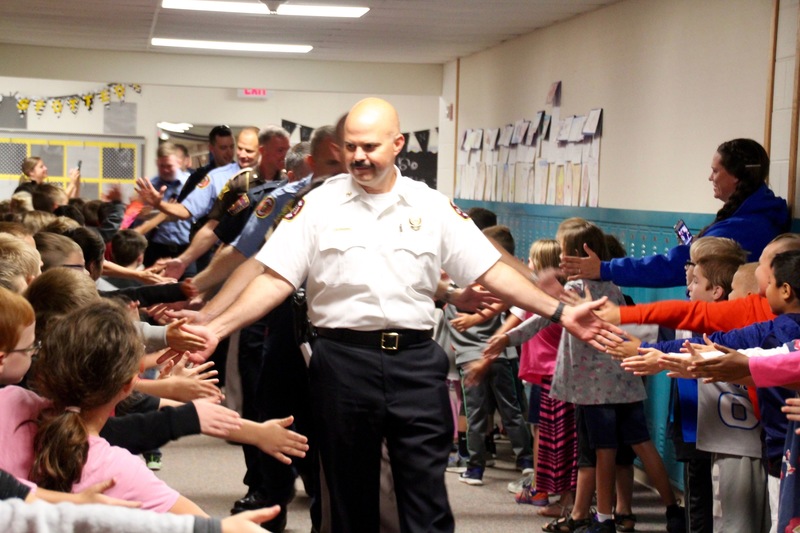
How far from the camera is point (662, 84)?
20.7ft

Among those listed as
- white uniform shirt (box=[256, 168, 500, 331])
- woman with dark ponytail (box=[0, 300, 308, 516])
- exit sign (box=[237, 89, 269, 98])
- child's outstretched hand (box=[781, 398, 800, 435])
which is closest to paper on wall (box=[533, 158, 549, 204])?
white uniform shirt (box=[256, 168, 500, 331])

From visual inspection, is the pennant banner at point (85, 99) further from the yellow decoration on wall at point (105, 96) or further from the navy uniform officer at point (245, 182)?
the navy uniform officer at point (245, 182)

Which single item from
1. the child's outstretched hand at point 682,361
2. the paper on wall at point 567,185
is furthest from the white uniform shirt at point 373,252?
the paper on wall at point 567,185

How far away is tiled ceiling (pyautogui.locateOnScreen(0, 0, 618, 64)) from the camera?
7523mm

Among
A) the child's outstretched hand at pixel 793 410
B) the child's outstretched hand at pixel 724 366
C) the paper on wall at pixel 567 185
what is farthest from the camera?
the paper on wall at pixel 567 185

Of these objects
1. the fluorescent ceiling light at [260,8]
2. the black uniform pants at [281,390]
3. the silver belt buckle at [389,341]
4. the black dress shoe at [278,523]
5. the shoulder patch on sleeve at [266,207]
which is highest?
the fluorescent ceiling light at [260,8]

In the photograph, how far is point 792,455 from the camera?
3436 millimetres

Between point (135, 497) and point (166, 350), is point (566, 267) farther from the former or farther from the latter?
point (135, 497)

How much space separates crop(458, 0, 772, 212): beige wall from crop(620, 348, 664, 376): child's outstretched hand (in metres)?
1.99

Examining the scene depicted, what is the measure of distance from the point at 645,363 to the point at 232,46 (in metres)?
7.28

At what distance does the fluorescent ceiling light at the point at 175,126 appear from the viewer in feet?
49.8

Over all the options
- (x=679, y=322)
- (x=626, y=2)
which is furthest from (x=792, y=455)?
(x=626, y=2)

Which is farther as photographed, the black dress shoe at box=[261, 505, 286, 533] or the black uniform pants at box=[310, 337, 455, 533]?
the black dress shoe at box=[261, 505, 286, 533]

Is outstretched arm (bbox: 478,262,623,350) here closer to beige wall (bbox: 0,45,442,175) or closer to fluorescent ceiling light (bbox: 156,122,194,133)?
beige wall (bbox: 0,45,442,175)
